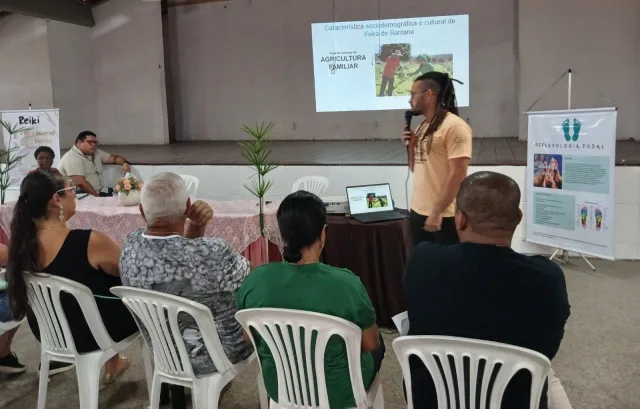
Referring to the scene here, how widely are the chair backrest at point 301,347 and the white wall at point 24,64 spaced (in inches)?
325

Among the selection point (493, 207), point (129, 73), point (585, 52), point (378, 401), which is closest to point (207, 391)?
point (378, 401)

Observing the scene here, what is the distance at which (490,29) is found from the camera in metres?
8.01

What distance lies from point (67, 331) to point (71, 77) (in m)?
8.13

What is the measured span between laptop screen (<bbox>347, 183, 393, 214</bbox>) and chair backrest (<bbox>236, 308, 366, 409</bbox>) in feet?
5.52

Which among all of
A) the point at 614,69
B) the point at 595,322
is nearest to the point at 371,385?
the point at 595,322

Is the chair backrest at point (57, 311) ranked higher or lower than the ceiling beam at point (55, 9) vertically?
lower

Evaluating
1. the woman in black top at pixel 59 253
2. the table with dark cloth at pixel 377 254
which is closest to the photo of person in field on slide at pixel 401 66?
the table with dark cloth at pixel 377 254

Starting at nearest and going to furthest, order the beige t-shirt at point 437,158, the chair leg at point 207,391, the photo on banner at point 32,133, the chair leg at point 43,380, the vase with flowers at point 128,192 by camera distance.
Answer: the chair leg at point 207,391 → the chair leg at point 43,380 → the beige t-shirt at point 437,158 → the vase with flowers at point 128,192 → the photo on banner at point 32,133

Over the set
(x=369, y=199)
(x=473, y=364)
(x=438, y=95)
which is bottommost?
(x=473, y=364)

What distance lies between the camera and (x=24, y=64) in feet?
28.3

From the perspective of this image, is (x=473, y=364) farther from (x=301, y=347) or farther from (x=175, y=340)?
(x=175, y=340)

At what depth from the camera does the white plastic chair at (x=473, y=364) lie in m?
1.29

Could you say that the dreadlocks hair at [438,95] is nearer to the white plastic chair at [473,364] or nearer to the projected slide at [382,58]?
the white plastic chair at [473,364]

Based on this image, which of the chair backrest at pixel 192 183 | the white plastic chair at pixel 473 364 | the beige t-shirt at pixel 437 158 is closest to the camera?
the white plastic chair at pixel 473 364
